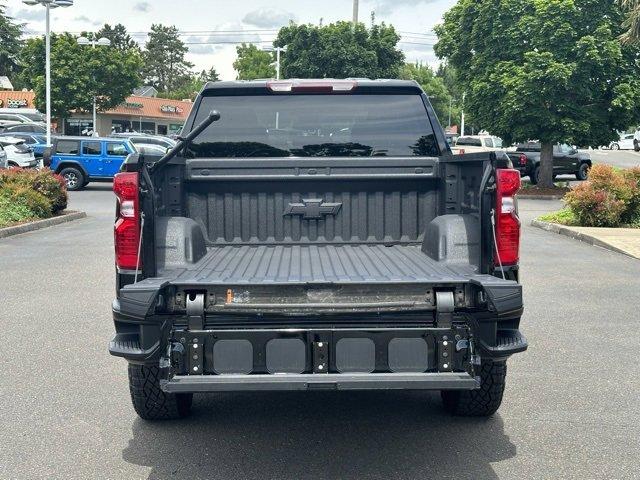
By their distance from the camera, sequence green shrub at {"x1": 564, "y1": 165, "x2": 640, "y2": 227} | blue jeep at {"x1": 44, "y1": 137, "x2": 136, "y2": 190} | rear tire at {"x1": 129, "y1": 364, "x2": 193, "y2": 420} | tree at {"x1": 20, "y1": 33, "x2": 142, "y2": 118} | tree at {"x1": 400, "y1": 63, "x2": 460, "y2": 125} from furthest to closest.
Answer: tree at {"x1": 400, "y1": 63, "x2": 460, "y2": 125}, tree at {"x1": 20, "y1": 33, "x2": 142, "y2": 118}, blue jeep at {"x1": 44, "y1": 137, "x2": 136, "y2": 190}, green shrub at {"x1": 564, "y1": 165, "x2": 640, "y2": 227}, rear tire at {"x1": 129, "y1": 364, "x2": 193, "y2": 420}

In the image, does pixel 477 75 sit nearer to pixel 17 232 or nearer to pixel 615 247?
pixel 615 247

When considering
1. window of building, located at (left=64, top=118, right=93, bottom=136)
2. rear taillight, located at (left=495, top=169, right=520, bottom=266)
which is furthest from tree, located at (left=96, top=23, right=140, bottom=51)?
rear taillight, located at (left=495, top=169, right=520, bottom=266)

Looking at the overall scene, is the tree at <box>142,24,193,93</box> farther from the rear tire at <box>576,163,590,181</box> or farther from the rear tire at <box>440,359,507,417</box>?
the rear tire at <box>440,359,507,417</box>

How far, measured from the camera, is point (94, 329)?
7844 millimetres

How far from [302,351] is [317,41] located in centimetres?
4655

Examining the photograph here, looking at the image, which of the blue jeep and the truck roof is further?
the blue jeep

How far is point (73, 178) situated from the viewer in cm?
2816

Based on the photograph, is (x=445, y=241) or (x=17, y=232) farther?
(x=17, y=232)

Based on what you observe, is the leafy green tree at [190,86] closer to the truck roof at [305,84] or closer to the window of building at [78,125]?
the window of building at [78,125]

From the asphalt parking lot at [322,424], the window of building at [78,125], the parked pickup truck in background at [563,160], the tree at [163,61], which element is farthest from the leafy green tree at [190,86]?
the asphalt parking lot at [322,424]

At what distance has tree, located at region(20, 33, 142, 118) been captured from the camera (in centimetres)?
5031

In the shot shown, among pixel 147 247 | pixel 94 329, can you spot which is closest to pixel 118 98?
pixel 94 329

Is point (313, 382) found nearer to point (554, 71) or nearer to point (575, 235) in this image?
point (575, 235)

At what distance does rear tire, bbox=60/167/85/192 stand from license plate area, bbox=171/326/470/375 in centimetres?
2511
